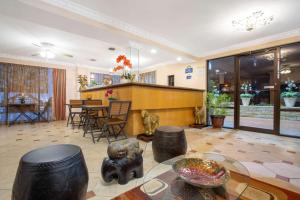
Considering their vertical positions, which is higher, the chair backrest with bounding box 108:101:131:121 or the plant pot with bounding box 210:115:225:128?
the chair backrest with bounding box 108:101:131:121

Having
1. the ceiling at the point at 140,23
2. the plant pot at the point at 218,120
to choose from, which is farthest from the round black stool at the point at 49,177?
the plant pot at the point at 218,120

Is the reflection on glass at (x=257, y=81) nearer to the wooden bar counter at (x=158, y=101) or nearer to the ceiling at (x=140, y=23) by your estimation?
the ceiling at (x=140, y=23)

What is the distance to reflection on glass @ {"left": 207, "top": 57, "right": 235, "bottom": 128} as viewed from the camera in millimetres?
4562

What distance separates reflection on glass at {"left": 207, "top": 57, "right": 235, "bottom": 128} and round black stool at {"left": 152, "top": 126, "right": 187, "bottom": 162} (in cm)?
323

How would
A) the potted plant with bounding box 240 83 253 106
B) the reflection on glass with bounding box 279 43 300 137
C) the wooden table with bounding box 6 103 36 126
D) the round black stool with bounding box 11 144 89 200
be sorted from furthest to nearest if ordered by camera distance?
the wooden table with bounding box 6 103 36 126
the potted plant with bounding box 240 83 253 106
the reflection on glass with bounding box 279 43 300 137
the round black stool with bounding box 11 144 89 200

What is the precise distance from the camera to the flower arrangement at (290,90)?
3.64 meters

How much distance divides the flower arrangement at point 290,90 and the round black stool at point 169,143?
3.52 metres

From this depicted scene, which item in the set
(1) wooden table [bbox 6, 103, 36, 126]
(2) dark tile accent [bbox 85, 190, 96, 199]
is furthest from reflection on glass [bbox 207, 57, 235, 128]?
(1) wooden table [bbox 6, 103, 36, 126]

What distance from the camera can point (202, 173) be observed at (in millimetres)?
1008

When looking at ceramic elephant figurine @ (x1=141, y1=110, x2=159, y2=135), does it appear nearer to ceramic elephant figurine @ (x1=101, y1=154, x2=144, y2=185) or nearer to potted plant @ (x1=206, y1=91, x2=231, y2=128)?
ceramic elephant figurine @ (x1=101, y1=154, x2=144, y2=185)

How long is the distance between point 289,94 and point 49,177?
5.06m

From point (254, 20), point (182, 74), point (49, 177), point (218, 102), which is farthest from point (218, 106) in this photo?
point (49, 177)

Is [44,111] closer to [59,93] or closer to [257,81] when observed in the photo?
[59,93]

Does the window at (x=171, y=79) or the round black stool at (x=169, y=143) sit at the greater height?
the window at (x=171, y=79)
